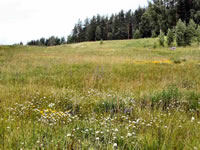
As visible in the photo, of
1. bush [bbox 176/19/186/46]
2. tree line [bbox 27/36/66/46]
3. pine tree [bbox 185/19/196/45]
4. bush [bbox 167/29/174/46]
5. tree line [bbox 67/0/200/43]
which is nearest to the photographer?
bush [bbox 167/29/174/46]

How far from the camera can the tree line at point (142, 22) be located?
50.5 metres

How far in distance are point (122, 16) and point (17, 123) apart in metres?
97.2

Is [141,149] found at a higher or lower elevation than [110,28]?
lower

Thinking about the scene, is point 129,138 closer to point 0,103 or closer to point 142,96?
point 142,96

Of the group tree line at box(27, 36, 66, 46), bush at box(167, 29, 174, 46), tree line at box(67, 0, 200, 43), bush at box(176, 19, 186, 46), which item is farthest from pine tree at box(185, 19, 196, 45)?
tree line at box(27, 36, 66, 46)

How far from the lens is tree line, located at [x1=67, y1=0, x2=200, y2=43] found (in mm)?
50469

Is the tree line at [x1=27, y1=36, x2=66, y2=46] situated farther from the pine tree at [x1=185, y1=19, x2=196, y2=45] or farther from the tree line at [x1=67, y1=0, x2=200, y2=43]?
the pine tree at [x1=185, y1=19, x2=196, y2=45]

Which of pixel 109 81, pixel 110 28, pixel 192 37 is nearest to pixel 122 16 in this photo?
pixel 110 28

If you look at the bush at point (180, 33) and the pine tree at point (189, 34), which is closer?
the bush at point (180, 33)

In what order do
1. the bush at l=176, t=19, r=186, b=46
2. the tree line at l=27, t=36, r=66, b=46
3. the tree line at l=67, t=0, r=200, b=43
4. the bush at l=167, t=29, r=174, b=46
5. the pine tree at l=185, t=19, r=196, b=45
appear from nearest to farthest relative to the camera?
the bush at l=167, t=29, r=174, b=46, the bush at l=176, t=19, r=186, b=46, the pine tree at l=185, t=19, r=196, b=45, the tree line at l=67, t=0, r=200, b=43, the tree line at l=27, t=36, r=66, b=46

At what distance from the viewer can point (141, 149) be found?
2059mm

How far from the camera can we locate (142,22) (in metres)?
68.5

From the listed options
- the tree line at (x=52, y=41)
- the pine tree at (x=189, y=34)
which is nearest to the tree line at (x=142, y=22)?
the pine tree at (x=189, y=34)

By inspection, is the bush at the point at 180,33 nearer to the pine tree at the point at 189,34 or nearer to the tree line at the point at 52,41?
the pine tree at the point at 189,34
